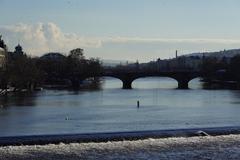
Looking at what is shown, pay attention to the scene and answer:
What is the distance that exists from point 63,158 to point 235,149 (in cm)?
471

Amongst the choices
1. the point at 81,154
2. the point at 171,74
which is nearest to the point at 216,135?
the point at 81,154

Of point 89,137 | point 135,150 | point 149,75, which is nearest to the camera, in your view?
point 135,150

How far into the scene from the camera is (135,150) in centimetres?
1633

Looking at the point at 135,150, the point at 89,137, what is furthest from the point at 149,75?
the point at 135,150

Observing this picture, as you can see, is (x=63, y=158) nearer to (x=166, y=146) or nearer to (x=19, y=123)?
(x=166, y=146)

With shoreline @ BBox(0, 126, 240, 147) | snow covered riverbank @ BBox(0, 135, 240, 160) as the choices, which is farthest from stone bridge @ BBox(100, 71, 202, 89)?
snow covered riverbank @ BBox(0, 135, 240, 160)

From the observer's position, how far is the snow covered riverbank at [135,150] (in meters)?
15.3

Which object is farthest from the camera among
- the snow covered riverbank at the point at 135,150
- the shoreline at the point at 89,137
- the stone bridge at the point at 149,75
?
the stone bridge at the point at 149,75

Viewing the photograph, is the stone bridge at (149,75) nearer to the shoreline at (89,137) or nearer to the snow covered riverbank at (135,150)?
the shoreline at (89,137)

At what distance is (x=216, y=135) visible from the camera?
20.5 metres

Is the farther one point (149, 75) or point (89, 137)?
point (149, 75)

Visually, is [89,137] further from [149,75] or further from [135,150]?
[149,75]

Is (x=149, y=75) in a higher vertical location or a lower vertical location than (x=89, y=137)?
lower

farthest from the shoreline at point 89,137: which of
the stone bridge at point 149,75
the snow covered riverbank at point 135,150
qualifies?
the stone bridge at point 149,75
